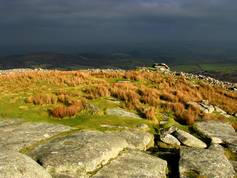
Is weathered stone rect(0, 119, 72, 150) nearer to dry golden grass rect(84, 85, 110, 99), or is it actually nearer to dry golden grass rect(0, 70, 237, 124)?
dry golden grass rect(0, 70, 237, 124)

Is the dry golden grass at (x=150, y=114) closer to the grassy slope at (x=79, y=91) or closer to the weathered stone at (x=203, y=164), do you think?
the grassy slope at (x=79, y=91)

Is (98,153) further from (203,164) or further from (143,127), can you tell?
(143,127)

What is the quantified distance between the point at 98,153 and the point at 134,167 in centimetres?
150

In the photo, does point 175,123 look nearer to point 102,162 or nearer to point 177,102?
point 177,102

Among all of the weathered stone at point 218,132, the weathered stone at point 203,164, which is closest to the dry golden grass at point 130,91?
the weathered stone at point 218,132

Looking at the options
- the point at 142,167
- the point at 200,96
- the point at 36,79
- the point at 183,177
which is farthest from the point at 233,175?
the point at 36,79

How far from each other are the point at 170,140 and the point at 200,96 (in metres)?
13.2

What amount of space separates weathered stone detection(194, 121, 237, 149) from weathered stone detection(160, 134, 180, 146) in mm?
2027

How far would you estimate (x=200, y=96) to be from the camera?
33812 millimetres

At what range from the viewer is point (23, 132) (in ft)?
66.4

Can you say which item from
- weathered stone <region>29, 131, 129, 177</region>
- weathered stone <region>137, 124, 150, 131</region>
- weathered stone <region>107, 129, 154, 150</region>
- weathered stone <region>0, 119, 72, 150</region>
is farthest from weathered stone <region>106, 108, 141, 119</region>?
weathered stone <region>29, 131, 129, 177</region>

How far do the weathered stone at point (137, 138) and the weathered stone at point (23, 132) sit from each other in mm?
2748

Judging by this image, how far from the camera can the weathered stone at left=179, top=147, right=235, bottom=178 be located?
16.7 metres

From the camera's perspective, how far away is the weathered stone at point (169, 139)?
21.2m
